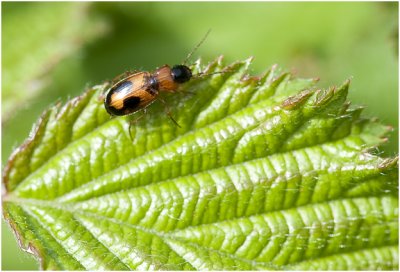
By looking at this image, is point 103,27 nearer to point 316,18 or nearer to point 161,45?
point 161,45

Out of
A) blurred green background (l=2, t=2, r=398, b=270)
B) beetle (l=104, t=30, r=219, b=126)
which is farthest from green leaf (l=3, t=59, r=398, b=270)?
blurred green background (l=2, t=2, r=398, b=270)

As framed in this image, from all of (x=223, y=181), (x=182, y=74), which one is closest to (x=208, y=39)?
(x=182, y=74)

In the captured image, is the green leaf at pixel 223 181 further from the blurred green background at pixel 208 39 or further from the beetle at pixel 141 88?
the blurred green background at pixel 208 39

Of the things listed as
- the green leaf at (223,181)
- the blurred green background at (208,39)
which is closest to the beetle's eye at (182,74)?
the green leaf at (223,181)

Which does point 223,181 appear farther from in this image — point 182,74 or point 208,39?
point 208,39

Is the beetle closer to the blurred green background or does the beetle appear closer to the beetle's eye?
the beetle's eye

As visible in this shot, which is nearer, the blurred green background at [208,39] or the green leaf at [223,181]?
the green leaf at [223,181]
